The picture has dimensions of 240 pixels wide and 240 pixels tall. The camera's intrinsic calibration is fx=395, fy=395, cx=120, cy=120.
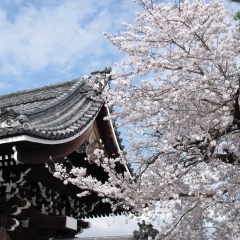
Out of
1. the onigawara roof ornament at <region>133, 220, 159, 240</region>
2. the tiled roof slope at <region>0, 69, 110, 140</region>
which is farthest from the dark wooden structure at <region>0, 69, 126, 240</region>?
the onigawara roof ornament at <region>133, 220, 159, 240</region>

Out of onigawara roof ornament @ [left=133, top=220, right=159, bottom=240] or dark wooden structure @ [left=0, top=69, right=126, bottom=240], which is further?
onigawara roof ornament @ [left=133, top=220, right=159, bottom=240]

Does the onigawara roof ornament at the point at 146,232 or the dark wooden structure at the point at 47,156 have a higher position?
the dark wooden structure at the point at 47,156

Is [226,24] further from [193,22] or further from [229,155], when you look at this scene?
[229,155]

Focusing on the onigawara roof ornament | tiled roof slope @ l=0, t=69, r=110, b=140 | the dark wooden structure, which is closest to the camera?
tiled roof slope @ l=0, t=69, r=110, b=140

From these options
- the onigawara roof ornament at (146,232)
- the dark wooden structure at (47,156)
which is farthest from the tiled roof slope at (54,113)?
the onigawara roof ornament at (146,232)

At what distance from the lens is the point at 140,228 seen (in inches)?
244

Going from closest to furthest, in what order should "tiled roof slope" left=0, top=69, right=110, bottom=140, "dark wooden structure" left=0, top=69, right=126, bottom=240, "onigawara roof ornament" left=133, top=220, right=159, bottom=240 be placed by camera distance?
"tiled roof slope" left=0, top=69, right=110, bottom=140, "dark wooden structure" left=0, top=69, right=126, bottom=240, "onigawara roof ornament" left=133, top=220, right=159, bottom=240

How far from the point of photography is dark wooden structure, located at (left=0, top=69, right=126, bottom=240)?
5371mm

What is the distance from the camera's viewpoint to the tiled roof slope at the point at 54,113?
5253 millimetres

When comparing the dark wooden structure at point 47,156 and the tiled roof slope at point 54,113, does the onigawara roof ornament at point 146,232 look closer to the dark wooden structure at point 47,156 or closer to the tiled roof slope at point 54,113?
the dark wooden structure at point 47,156

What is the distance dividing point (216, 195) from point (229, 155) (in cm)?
68

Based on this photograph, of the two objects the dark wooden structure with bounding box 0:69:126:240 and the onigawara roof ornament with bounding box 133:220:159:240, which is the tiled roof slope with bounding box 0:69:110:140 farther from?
the onigawara roof ornament with bounding box 133:220:159:240

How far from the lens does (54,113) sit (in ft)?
22.7

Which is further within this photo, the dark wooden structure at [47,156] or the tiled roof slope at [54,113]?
the dark wooden structure at [47,156]
